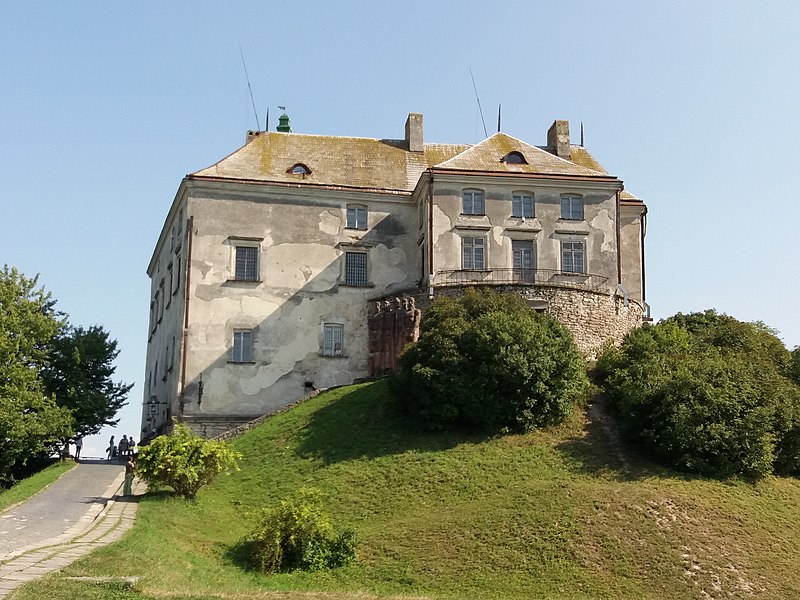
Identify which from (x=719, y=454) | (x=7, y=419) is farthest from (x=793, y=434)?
(x=7, y=419)

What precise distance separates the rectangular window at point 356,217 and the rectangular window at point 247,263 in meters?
4.39

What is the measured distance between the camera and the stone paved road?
923 inches

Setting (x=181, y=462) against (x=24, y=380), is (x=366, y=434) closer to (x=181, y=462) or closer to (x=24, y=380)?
(x=181, y=462)

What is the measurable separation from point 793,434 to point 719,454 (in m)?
3.22

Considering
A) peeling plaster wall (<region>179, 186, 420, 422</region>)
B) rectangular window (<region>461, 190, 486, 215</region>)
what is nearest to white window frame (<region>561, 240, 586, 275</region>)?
rectangular window (<region>461, 190, 486, 215</region>)

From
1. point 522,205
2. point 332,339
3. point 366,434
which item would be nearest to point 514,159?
→ point 522,205

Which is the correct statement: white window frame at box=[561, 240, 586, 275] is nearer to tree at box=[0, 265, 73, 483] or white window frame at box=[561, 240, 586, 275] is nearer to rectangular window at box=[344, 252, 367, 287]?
rectangular window at box=[344, 252, 367, 287]

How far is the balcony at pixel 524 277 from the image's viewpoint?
42.7 meters

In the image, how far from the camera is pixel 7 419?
3788cm

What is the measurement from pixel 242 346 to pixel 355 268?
6.01 metres

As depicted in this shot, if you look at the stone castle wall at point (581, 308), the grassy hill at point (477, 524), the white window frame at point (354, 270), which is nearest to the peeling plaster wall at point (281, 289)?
the white window frame at point (354, 270)

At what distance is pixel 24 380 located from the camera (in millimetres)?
39812

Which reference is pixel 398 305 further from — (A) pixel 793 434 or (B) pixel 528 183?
(A) pixel 793 434

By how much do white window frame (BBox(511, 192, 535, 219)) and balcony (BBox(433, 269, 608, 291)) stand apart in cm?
255
